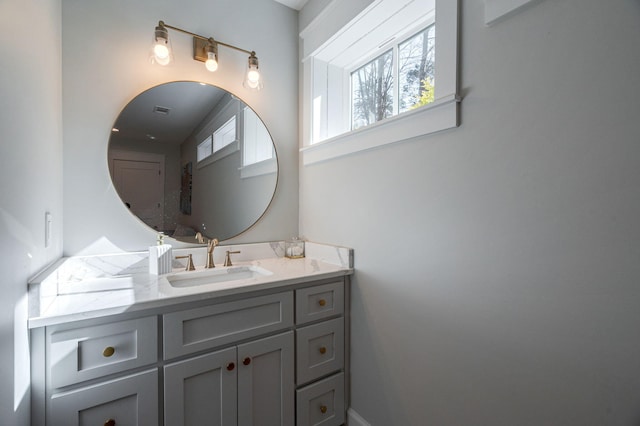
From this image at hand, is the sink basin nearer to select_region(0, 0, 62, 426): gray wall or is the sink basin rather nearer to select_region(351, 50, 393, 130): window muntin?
select_region(0, 0, 62, 426): gray wall

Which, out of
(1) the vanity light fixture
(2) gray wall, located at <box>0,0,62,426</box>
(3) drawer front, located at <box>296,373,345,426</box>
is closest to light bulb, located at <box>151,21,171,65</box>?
(1) the vanity light fixture

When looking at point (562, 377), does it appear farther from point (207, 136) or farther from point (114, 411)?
point (207, 136)

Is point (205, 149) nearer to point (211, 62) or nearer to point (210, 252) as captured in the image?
point (211, 62)

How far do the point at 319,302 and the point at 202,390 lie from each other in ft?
2.00

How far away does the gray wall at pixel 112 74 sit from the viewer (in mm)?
1335

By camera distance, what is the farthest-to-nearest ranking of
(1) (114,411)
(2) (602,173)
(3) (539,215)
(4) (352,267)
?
(4) (352,267) → (1) (114,411) → (3) (539,215) → (2) (602,173)

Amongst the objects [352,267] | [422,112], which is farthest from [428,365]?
[422,112]

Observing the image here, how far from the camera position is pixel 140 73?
148cm

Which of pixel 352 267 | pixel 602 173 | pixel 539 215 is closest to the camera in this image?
pixel 602 173

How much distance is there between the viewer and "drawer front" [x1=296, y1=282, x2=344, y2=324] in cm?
138

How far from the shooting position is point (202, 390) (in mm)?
1138

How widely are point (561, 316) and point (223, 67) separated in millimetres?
1933

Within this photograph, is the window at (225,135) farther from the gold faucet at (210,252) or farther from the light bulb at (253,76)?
the gold faucet at (210,252)

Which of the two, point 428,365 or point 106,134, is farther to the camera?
point 106,134
